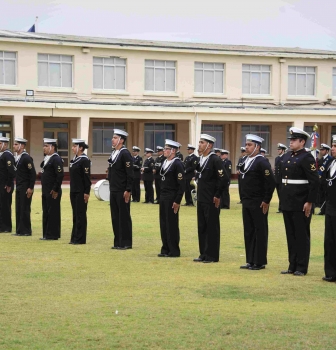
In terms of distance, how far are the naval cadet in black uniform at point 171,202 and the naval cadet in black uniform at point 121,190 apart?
3.46 ft

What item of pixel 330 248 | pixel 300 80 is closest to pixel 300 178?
pixel 330 248

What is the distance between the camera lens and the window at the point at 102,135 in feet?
160

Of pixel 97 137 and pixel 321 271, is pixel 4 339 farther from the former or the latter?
pixel 97 137

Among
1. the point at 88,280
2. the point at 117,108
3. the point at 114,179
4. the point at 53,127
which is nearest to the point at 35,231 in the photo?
the point at 114,179

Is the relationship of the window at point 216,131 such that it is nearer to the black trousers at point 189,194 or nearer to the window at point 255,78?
the window at point 255,78

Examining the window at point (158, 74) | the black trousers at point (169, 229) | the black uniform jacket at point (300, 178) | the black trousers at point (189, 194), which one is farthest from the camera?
the window at point (158, 74)

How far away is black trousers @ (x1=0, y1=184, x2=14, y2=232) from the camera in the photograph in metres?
19.1

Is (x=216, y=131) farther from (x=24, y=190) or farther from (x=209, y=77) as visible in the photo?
(x=24, y=190)

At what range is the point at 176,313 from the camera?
9156 millimetres

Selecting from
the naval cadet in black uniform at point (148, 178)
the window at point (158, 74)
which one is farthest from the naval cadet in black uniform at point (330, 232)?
the window at point (158, 74)

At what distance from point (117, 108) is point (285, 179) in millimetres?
32400

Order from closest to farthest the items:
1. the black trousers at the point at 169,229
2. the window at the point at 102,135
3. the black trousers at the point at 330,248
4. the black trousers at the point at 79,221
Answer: the black trousers at the point at 330,248, the black trousers at the point at 169,229, the black trousers at the point at 79,221, the window at the point at 102,135

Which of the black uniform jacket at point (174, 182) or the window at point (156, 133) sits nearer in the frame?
the black uniform jacket at point (174, 182)

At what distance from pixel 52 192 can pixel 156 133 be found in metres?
32.9
